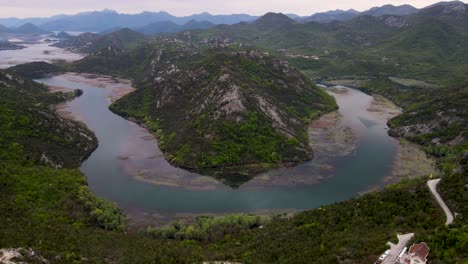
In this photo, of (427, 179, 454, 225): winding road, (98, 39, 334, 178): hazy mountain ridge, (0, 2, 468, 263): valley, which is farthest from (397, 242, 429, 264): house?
(98, 39, 334, 178): hazy mountain ridge

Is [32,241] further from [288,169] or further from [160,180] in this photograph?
[288,169]

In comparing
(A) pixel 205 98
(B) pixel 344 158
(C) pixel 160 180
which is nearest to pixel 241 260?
(C) pixel 160 180

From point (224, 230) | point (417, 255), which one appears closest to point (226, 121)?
point (224, 230)

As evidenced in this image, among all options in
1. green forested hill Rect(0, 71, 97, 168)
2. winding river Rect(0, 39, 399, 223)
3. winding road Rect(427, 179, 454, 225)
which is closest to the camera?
winding road Rect(427, 179, 454, 225)

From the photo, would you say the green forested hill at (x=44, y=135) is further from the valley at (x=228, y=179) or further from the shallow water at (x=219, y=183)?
the shallow water at (x=219, y=183)

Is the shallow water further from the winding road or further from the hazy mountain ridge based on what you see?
the winding road

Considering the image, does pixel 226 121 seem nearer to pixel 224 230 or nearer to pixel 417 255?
pixel 224 230

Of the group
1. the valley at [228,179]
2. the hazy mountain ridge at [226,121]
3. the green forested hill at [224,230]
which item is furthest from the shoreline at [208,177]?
the green forested hill at [224,230]
